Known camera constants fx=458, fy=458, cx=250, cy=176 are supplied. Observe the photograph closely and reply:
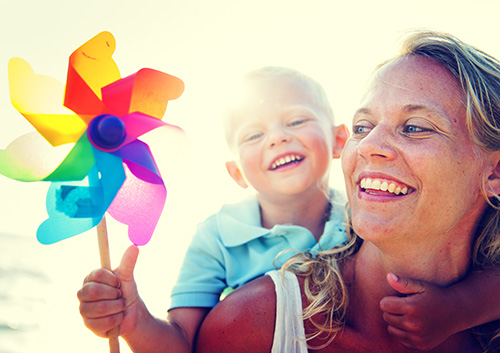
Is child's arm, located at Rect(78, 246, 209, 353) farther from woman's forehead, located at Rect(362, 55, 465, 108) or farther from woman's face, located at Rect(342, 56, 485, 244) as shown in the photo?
woman's forehead, located at Rect(362, 55, 465, 108)

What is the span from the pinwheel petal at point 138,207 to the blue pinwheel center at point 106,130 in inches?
6.6

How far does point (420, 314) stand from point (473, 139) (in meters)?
0.73

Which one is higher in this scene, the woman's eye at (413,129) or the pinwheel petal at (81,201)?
the woman's eye at (413,129)

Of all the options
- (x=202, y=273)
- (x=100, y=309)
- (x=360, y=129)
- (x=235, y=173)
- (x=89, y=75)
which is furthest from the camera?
(x=235, y=173)

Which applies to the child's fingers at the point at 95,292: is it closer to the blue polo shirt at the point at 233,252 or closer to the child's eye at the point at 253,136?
the blue polo shirt at the point at 233,252

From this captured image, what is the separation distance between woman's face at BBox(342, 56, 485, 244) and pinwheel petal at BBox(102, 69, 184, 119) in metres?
0.87

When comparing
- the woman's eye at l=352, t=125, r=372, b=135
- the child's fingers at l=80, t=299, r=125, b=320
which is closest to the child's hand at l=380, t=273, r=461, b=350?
the woman's eye at l=352, t=125, r=372, b=135

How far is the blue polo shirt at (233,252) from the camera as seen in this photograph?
251 cm

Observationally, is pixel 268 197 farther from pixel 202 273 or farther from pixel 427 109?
pixel 427 109

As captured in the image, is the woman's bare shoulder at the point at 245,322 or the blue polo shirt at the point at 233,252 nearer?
the woman's bare shoulder at the point at 245,322

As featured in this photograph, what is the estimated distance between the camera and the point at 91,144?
73.8 inches

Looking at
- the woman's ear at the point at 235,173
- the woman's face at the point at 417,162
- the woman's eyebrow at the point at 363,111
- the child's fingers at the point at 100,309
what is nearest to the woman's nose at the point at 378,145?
the woman's face at the point at 417,162

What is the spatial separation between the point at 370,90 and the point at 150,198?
1.07 meters

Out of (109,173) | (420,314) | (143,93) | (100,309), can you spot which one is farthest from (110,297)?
(420,314)
